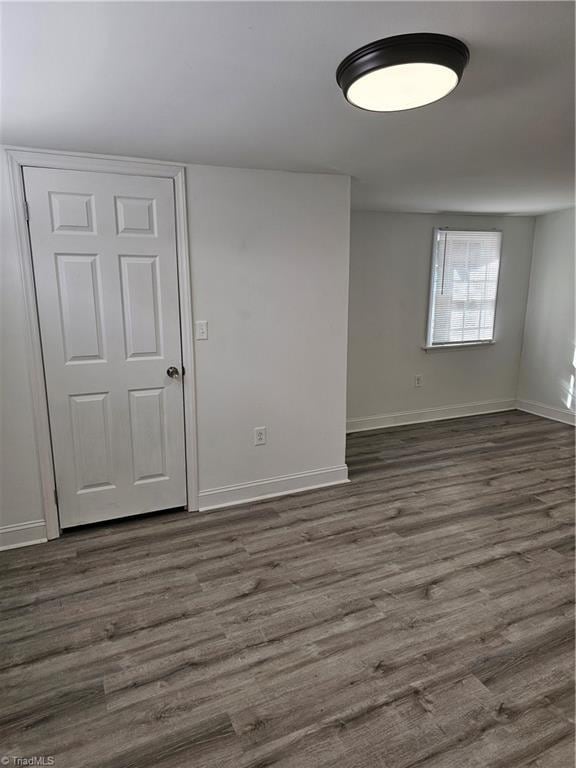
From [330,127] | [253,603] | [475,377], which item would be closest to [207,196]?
[330,127]

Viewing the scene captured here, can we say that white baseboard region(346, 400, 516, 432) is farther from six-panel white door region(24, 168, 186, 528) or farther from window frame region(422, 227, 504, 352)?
six-panel white door region(24, 168, 186, 528)

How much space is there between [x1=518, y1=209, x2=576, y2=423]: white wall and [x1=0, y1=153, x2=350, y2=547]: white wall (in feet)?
9.66

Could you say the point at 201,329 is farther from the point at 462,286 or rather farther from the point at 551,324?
the point at 551,324

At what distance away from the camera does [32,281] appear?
8.37ft

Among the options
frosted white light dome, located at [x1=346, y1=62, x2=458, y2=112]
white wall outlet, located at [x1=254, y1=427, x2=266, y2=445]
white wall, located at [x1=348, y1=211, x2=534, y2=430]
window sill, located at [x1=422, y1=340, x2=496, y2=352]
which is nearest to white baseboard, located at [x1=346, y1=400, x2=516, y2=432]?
white wall, located at [x1=348, y1=211, x2=534, y2=430]

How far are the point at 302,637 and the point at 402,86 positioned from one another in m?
2.16

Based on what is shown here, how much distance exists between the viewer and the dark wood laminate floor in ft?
5.14

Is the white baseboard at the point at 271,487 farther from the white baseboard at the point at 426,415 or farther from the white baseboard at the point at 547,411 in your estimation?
the white baseboard at the point at 547,411

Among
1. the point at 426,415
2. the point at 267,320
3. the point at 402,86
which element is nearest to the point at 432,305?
the point at 426,415

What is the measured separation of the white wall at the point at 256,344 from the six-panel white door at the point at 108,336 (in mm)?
158

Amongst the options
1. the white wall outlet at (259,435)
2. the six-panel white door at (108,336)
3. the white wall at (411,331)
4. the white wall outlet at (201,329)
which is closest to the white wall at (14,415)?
the six-panel white door at (108,336)

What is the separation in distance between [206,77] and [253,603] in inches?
87.0

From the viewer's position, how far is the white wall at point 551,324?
486 cm

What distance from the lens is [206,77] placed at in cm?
162
